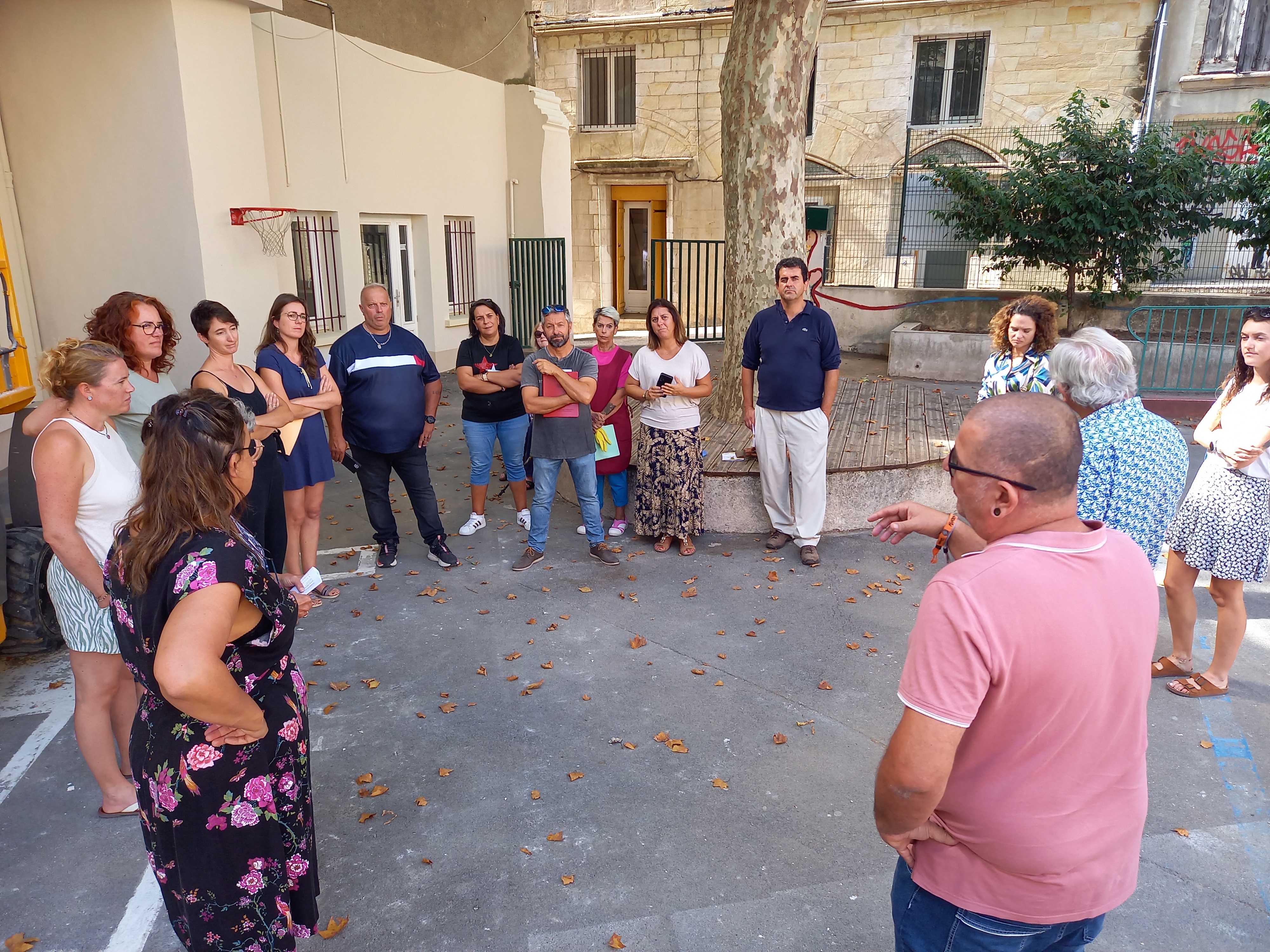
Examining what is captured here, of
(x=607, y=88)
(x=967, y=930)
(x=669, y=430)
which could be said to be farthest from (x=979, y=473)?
(x=607, y=88)

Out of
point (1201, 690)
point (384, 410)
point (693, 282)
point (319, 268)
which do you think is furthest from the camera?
point (693, 282)

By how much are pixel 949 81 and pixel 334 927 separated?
20.7 m

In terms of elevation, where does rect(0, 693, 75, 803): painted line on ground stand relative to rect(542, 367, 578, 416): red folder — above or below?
below

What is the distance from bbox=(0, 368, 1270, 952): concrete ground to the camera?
2.89 metres

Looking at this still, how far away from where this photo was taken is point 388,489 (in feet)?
19.5

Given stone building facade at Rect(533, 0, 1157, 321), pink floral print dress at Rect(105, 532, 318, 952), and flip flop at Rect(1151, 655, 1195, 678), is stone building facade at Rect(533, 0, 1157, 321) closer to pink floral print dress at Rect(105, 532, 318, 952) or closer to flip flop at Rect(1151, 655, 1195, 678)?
flip flop at Rect(1151, 655, 1195, 678)

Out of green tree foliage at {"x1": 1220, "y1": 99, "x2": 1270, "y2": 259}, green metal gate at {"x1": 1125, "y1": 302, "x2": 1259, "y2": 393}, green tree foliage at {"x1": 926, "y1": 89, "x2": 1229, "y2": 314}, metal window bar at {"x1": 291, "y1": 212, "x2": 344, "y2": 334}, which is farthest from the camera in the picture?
green tree foliage at {"x1": 926, "y1": 89, "x2": 1229, "y2": 314}

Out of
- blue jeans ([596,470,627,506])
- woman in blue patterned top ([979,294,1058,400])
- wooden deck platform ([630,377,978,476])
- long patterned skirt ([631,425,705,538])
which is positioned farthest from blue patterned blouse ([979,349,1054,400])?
blue jeans ([596,470,627,506])

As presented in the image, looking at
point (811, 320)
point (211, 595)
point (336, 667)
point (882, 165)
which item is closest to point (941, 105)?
point (882, 165)

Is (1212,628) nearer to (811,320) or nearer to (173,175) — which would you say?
(811,320)

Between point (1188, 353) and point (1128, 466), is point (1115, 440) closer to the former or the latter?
point (1128, 466)

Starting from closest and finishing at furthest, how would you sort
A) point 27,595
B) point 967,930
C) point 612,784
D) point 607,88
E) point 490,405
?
1. point 967,930
2. point 612,784
3. point 27,595
4. point 490,405
5. point 607,88

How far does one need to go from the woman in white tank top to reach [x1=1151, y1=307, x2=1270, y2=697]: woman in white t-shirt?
4.68m

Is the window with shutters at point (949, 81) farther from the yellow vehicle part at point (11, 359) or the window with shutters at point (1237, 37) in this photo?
the yellow vehicle part at point (11, 359)
